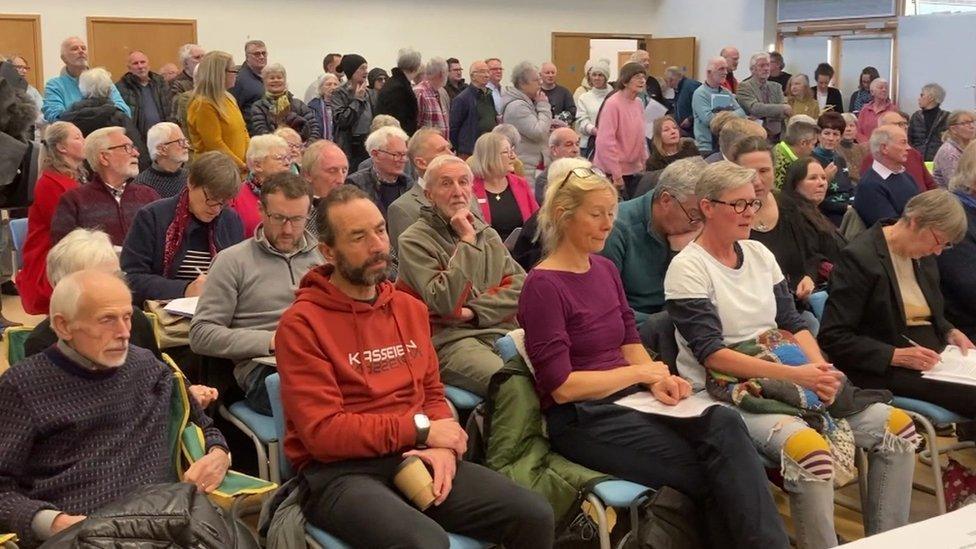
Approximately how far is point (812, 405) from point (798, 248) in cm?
147

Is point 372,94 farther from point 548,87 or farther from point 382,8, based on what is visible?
point 382,8

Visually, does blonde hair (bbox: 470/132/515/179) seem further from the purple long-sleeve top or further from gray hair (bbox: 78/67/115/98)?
gray hair (bbox: 78/67/115/98)

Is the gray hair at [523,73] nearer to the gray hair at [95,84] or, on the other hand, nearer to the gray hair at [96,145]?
the gray hair at [95,84]

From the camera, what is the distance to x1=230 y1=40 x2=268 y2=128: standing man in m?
7.89

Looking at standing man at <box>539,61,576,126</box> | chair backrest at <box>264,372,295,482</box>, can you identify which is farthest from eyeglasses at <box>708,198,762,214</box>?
standing man at <box>539,61,576,126</box>

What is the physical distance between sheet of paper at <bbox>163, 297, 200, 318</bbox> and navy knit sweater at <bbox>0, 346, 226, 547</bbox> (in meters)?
1.03

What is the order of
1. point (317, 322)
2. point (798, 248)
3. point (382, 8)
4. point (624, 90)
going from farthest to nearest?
point (382, 8) → point (624, 90) → point (798, 248) → point (317, 322)

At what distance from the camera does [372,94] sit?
9336 mm

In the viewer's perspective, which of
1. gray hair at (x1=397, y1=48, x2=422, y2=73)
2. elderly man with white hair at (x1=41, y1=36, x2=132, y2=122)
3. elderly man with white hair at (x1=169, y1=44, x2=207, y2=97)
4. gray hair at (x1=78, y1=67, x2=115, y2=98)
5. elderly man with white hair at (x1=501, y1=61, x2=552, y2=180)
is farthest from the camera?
elderly man with white hair at (x1=169, y1=44, x2=207, y2=97)

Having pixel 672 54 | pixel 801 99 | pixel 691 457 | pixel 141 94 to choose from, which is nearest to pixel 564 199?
pixel 691 457

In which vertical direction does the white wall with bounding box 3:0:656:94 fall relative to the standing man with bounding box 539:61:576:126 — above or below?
above

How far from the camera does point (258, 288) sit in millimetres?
3422

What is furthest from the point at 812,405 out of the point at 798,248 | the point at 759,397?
the point at 798,248

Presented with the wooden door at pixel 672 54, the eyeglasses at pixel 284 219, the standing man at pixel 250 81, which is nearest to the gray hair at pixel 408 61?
the standing man at pixel 250 81
